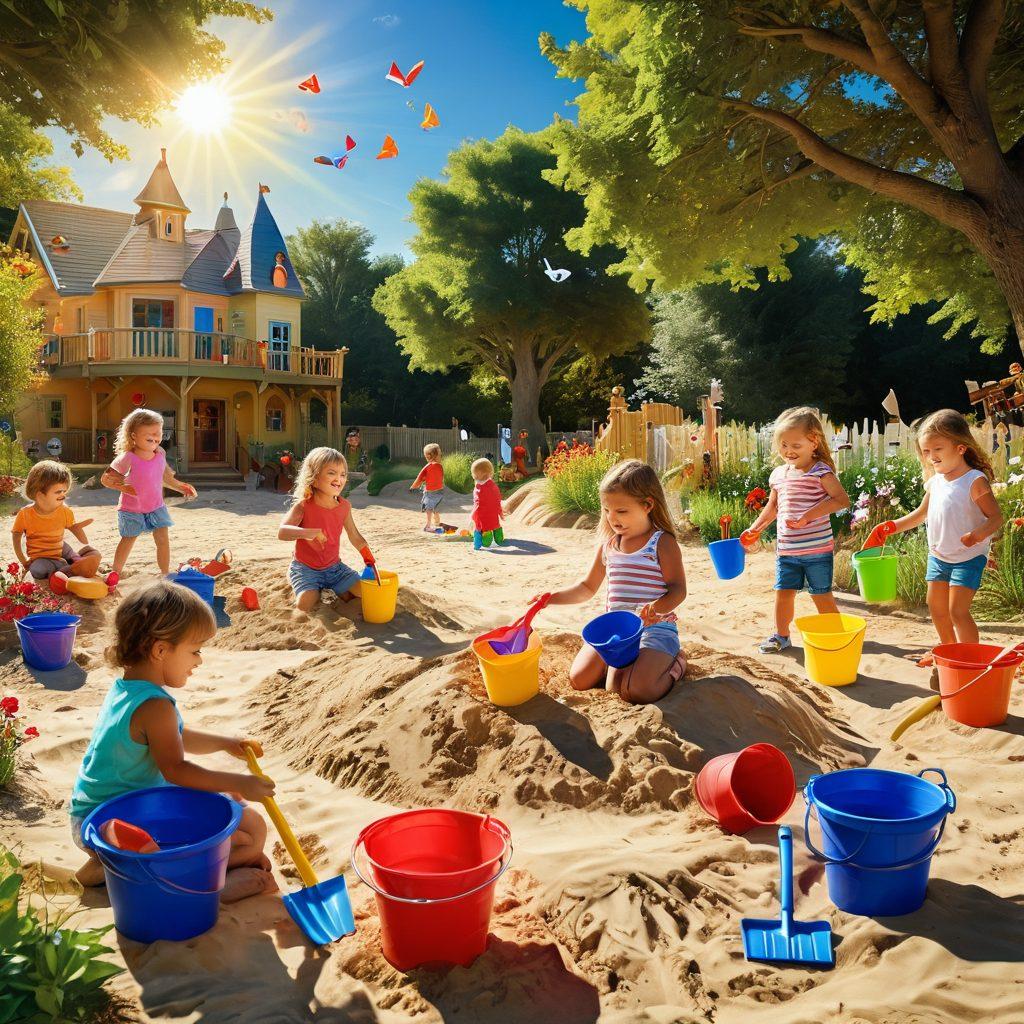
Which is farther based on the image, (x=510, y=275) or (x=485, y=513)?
(x=510, y=275)

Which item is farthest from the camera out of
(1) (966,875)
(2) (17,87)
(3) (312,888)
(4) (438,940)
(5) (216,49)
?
(5) (216,49)

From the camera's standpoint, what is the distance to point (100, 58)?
16.2ft

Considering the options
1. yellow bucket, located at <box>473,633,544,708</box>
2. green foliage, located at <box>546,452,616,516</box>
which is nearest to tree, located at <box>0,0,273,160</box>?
yellow bucket, located at <box>473,633,544,708</box>

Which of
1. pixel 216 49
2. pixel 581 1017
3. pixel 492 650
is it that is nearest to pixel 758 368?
pixel 216 49

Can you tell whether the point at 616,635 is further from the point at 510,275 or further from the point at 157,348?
the point at 510,275

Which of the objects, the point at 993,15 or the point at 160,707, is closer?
the point at 160,707

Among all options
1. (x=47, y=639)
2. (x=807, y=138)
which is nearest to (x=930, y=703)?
(x=47, y=639)

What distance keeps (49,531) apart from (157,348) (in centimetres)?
1796

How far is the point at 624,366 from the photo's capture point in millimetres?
32281

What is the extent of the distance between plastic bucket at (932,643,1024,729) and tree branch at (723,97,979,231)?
6158 mm

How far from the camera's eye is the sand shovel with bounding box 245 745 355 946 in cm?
250

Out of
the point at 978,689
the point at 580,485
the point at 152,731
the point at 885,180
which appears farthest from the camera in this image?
the point at 580,485

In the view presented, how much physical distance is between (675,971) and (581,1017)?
303mm

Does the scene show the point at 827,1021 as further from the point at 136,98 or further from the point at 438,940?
the point at 136,98
